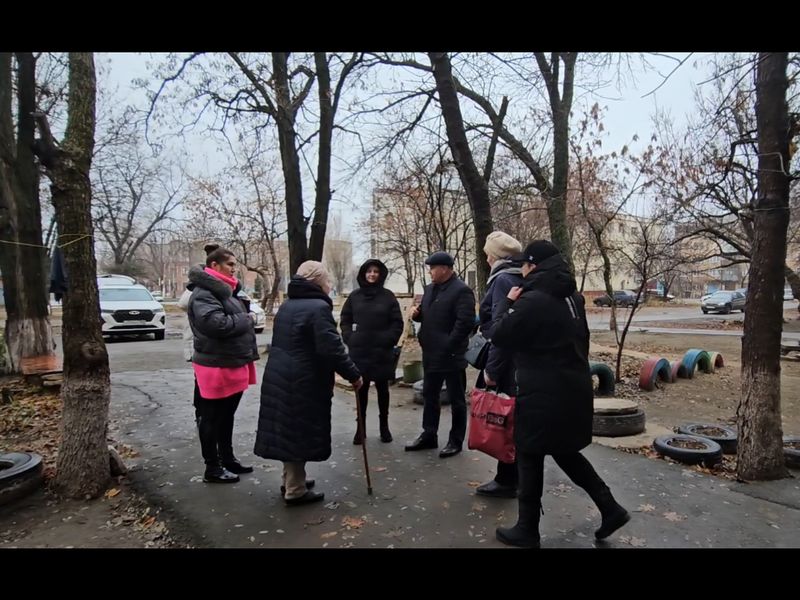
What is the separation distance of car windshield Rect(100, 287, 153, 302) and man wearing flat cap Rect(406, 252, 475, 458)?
14.2 metres

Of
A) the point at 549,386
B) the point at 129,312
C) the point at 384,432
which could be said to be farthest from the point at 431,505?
the point at 129,312

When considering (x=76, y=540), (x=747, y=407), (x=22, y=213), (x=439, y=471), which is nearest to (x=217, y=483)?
(x=76, y=540)

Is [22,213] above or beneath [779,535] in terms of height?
above

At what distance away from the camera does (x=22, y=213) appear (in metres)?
8.14

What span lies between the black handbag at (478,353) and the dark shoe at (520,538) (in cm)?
126

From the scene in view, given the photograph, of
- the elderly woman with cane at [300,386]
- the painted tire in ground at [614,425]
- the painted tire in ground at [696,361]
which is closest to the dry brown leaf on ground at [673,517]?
the painted tire in ground at [614,425]

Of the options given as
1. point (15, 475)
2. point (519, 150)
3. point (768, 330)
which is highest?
point (519, 150)

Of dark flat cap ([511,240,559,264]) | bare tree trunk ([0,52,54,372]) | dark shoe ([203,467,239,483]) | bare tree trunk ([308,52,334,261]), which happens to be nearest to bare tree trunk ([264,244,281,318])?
bare tree trunk ([308,52,334,261])

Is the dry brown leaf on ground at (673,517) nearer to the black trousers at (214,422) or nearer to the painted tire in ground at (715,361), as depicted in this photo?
the black trousers at (214,422)

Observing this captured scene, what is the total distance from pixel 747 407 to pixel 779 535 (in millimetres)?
1226

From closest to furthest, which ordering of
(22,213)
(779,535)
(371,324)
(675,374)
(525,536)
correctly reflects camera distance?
1. (525,536)
2. (779,535)
3. (371,324)
4. (22,213)
5. (675,374)

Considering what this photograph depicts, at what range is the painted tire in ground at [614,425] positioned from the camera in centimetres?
539

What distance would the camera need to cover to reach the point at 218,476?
4043mm
